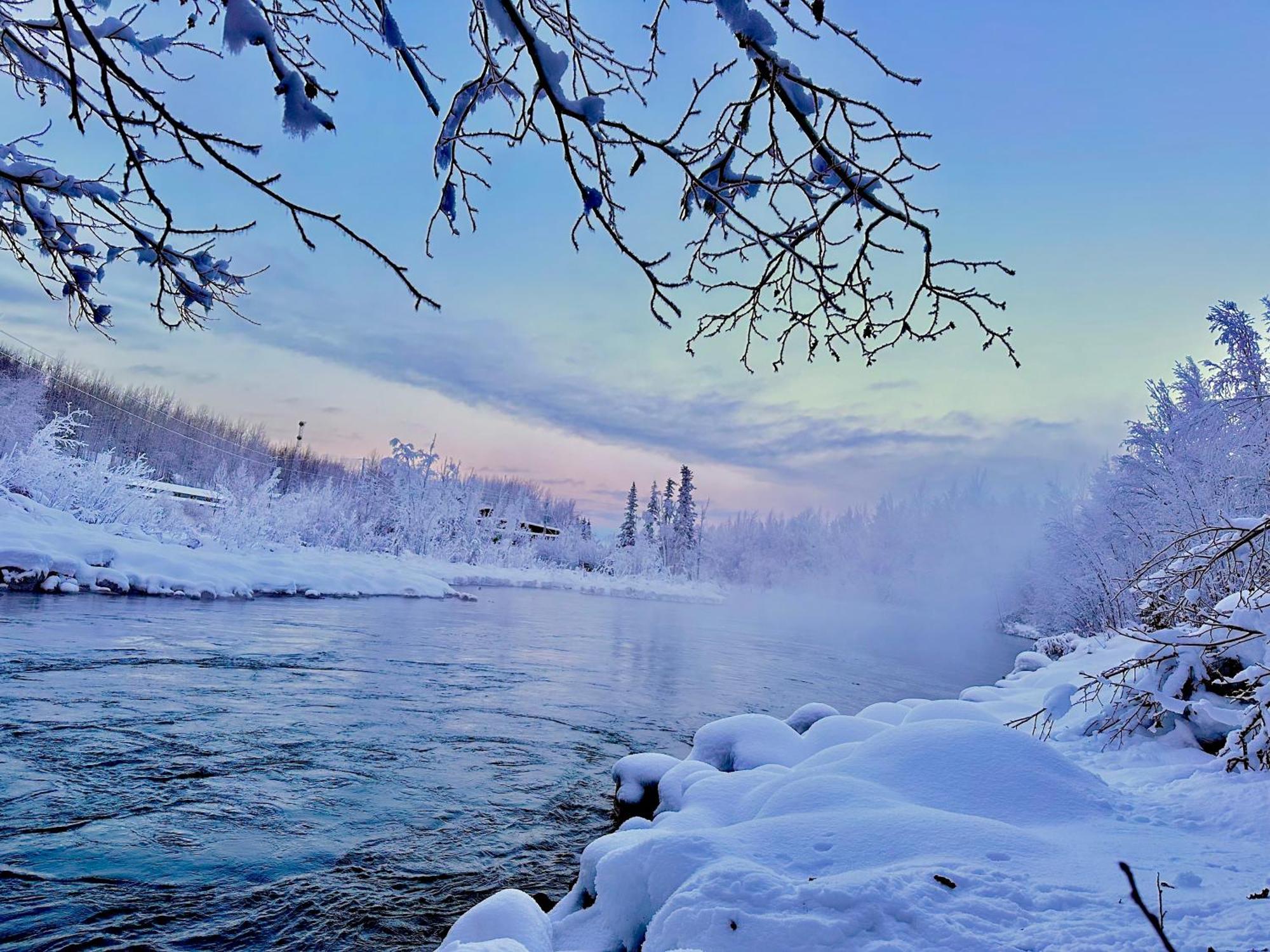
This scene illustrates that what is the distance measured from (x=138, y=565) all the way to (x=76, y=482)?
5957mm

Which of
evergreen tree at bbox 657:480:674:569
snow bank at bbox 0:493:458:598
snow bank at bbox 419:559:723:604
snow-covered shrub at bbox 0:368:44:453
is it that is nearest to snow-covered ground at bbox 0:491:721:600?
snow bank at bbox 0:493:458:598

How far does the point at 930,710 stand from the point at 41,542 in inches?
602

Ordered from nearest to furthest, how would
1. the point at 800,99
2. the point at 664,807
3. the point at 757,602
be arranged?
the point at 800,99, the point at 664,807, the point at 757,602

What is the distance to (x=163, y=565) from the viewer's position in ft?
47.1

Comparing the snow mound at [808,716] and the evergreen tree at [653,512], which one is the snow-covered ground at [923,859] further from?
the evergreen tree at [653,512]

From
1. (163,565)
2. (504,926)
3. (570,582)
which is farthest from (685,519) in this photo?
(504,926)

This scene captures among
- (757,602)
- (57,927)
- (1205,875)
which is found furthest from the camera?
(757,602)

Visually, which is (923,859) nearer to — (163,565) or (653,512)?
(163,565)

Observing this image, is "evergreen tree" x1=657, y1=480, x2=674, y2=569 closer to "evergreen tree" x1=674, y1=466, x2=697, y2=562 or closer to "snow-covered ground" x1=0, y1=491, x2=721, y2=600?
"evergreen tree" x1=674, y1=466, x2=697, y2=562

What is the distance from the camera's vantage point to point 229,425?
295 feet

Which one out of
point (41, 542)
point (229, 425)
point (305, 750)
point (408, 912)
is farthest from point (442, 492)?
point (229, 425)

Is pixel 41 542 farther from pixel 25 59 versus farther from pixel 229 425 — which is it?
pixel 229 425

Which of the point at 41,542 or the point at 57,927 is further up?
the point at 41,542

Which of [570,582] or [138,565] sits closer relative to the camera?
[138,565]
